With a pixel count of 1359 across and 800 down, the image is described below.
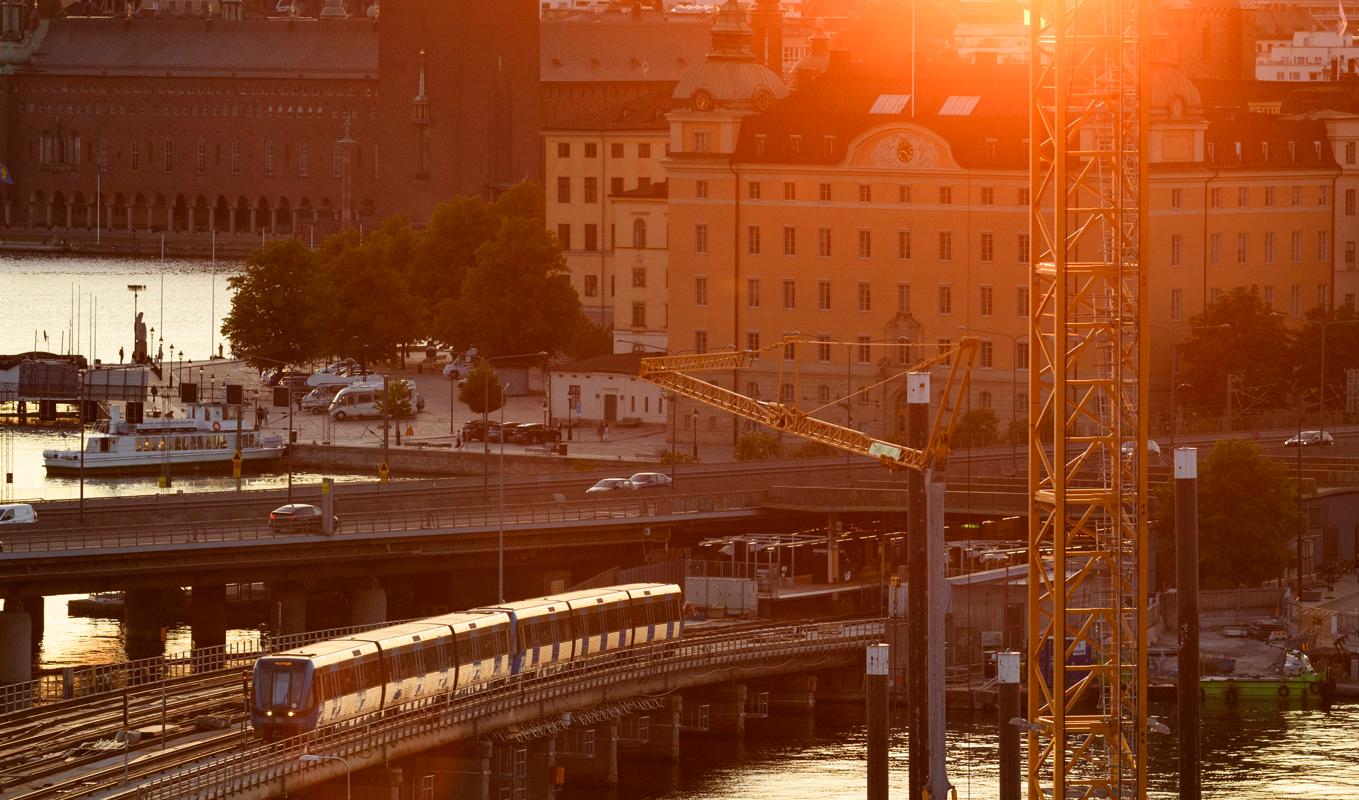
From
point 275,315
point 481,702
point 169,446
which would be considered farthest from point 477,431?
point 481,702

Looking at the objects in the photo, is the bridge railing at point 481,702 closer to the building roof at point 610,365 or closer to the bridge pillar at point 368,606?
the bridge pillar at point 368,606

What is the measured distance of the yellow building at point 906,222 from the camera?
96.0 m

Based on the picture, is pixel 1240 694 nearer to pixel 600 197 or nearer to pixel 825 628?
pixel 825 628

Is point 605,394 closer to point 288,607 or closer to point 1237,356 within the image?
point 1237,356

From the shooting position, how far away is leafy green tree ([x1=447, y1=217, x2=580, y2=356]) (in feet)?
376

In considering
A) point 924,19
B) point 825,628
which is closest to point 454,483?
point 825,628

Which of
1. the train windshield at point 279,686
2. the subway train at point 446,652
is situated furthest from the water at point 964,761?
the train windshield at point 279,686

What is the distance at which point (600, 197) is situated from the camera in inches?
4998

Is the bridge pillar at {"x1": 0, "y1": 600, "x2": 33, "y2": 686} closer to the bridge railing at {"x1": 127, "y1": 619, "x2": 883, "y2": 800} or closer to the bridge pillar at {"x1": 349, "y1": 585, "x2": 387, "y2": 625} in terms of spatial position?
the bridge pillar at {"x1": 349, "y1": 585, "x2": 387, "y2": 625}

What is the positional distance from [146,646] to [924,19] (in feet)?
190

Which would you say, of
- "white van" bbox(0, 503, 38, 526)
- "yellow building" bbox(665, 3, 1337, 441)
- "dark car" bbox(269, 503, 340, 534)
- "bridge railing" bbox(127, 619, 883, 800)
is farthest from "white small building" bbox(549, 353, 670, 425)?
"bridge railing" bbox(127, 619, 883, 800)

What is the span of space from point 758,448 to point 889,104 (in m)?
14.2

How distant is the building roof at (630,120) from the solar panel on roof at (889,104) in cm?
2657

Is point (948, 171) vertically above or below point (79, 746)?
→ above
